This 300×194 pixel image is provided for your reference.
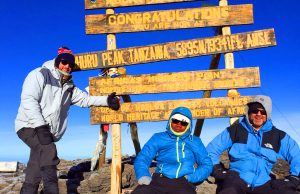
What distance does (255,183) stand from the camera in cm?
598

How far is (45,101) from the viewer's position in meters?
6.56

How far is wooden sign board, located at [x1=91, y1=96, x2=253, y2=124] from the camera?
8.34 metres

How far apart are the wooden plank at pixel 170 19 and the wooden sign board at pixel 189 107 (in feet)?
5.53

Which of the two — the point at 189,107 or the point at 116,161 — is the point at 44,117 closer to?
Result: the point at 116,161

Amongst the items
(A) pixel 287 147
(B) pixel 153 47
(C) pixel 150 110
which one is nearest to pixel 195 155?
(A) pixel 287 147

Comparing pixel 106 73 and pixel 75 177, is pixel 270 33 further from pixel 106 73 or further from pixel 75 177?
pixel 75 177

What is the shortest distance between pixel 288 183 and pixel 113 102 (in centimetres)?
405

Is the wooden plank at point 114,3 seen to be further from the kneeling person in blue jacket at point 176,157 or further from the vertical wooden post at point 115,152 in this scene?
the kneeling person in blue jacket at point 176,157

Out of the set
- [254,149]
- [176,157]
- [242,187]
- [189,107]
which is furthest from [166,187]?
[189,107]

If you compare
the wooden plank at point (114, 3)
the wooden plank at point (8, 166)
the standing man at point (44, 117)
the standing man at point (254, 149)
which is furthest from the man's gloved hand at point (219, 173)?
the wooden plank at point (8, 166)

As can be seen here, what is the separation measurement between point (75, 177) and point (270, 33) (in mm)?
6104

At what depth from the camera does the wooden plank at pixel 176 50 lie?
27.4 feet

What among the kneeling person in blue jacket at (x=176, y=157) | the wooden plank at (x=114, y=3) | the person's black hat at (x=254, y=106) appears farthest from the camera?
the wooden plank at (x=114, y=3)

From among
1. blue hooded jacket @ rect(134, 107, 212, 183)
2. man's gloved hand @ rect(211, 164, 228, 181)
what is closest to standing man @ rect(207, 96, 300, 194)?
man's gloved hand @ rect(211, 164, 228, 181)
